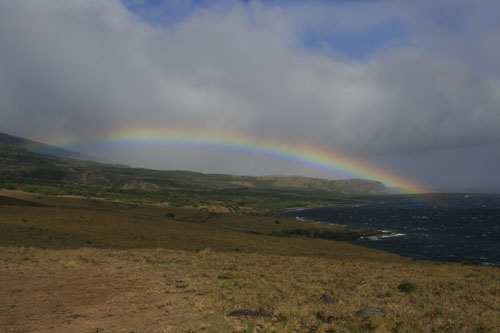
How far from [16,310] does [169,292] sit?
232 inches

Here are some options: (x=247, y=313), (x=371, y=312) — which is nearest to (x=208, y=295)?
(x=247, y=313)

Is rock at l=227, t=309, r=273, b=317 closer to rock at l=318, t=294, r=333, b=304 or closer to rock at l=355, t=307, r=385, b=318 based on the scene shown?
rock at l=318, t=294, r=333, b=304

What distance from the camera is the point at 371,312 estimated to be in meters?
10.9

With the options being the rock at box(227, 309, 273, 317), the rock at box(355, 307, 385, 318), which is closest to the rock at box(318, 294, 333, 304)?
the rock at box(355, 307, 385, 318)

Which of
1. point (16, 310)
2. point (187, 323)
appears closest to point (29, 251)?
point (16, 310)

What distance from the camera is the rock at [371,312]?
10.6m

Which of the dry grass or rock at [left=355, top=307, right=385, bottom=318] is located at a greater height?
rock at [left=355, top=307, right=385, bottom=318]

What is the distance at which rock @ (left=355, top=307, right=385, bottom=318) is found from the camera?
1056 cm

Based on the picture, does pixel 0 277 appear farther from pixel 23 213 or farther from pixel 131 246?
pixel 23 213

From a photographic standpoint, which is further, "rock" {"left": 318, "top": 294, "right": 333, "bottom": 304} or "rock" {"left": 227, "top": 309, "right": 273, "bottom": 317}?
"rock" {"left": 318, "top": 294, "right": 333, "bottom": 304}

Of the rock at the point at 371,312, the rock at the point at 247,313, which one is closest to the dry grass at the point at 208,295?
the rock at the point at 247,313

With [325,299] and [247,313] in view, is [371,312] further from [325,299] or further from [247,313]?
[247,313]

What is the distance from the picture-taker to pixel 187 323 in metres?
10.3

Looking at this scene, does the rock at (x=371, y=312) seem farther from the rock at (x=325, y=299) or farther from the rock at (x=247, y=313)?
the rock at (x=247, y=313)
